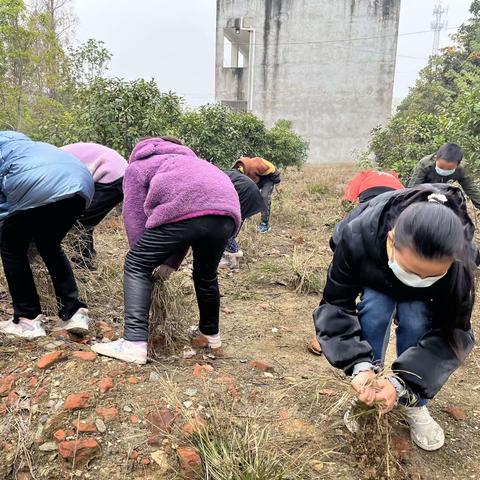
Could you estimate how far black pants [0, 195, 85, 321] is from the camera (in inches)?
86.0

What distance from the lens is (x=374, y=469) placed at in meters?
1.59

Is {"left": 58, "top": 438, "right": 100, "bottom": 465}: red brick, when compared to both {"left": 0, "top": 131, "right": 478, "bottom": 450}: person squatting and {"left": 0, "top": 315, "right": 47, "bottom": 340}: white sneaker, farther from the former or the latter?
{"left": 0, "top": 315, "right": 47, "bottom": 340}: white sneaker

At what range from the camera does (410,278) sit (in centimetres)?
147

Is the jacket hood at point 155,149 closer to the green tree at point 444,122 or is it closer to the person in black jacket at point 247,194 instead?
the person in black jacket at point 247,194

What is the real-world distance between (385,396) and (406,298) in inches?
14.6

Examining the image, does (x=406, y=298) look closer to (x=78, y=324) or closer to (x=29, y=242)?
(x=78, y=324)

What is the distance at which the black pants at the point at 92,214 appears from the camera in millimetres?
2959

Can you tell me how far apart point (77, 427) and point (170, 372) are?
0.48m

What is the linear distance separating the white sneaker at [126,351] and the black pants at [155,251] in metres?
0.03

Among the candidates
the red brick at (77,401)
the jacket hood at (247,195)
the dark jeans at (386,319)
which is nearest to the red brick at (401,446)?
the dark jeans at (386,319)

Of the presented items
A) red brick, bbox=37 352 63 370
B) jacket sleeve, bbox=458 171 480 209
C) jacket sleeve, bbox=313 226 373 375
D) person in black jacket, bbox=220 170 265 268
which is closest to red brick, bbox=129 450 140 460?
red brick, bbox=37 352 63 370

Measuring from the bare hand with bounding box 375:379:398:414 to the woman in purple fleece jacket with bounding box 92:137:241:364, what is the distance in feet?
3.07

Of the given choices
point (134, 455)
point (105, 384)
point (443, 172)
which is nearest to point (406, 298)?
point (134, 455)

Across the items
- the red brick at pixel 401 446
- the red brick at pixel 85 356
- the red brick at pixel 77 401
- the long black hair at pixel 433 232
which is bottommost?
the red brick at pixel 401 446
